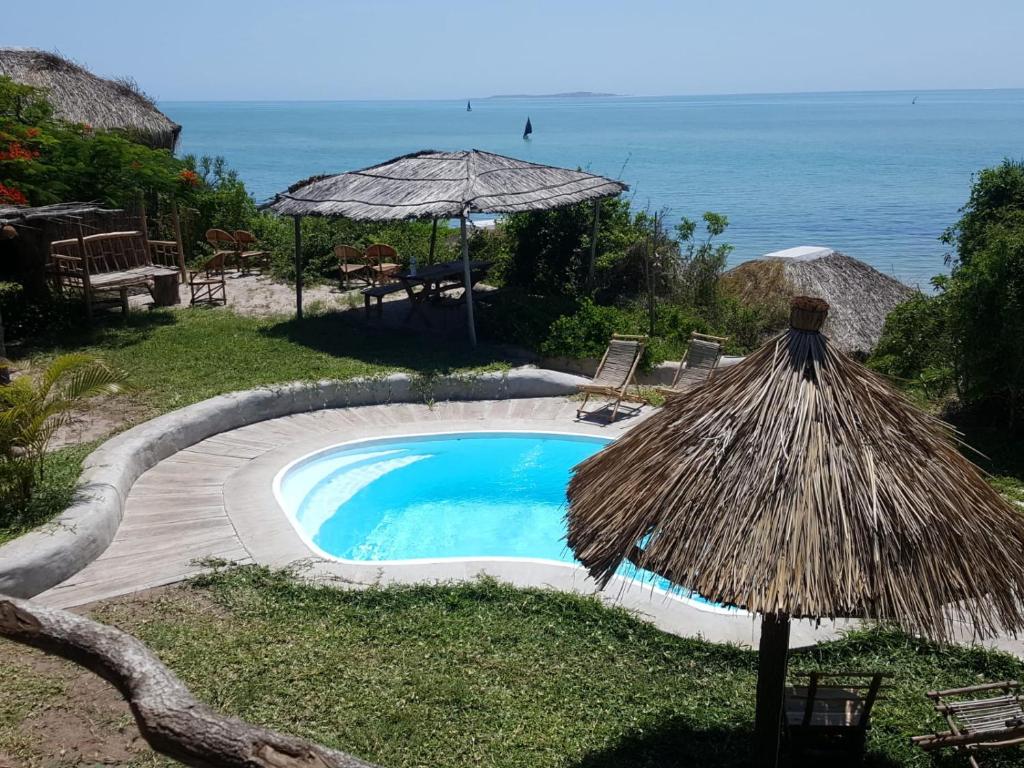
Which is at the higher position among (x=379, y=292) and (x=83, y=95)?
(x=83, y=95)

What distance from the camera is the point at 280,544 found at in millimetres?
7711

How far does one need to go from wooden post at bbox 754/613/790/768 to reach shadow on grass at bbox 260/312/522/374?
8162 mm

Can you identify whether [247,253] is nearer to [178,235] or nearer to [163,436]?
[178,235]

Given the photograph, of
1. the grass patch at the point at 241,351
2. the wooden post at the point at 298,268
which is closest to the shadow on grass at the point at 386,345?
the grass patch at the point at 241,351

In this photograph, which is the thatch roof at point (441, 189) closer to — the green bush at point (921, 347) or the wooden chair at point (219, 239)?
the wooden chair at point (219, 239)

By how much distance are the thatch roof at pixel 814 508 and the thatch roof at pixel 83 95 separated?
56.7 ft

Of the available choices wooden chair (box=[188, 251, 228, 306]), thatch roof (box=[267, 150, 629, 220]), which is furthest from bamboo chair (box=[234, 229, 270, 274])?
thatch roof (box=[267, 150, 629, 220])

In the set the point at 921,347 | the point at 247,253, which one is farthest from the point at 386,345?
the point at 921,347

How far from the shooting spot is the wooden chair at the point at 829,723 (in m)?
4.70

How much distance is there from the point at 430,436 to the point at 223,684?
5.64 meters

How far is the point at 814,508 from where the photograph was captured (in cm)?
398

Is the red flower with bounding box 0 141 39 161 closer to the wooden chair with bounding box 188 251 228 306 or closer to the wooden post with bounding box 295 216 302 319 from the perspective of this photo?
the wooden chair with bounding box 188 251 228 306

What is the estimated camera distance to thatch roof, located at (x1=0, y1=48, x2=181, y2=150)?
59.4 feet

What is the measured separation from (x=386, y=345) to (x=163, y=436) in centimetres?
454
